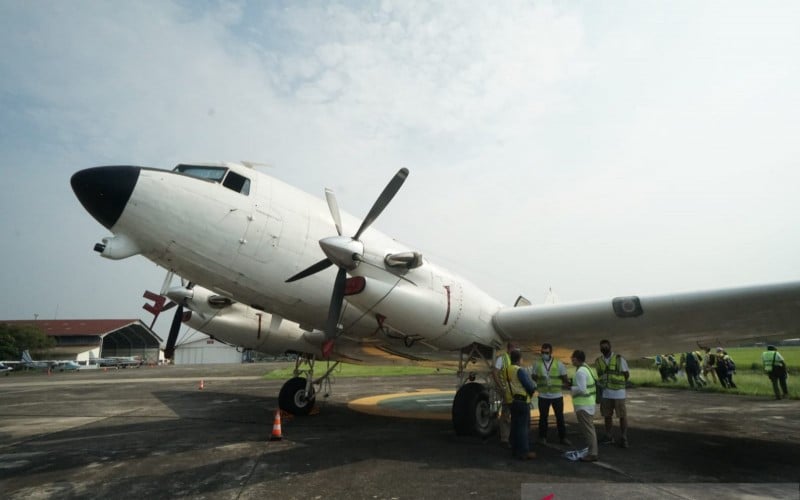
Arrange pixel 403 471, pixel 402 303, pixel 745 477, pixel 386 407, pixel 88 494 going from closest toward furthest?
pixel 88 494 < pixel 745 477 < pixel 403 471 < pixel 402 303 < pixel 386 407

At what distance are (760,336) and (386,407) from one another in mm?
10923

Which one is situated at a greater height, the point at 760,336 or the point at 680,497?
the point at 760,336

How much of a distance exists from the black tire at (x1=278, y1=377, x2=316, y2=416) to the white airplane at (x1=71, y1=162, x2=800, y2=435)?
11.6 feet

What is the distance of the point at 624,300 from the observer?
8844mm

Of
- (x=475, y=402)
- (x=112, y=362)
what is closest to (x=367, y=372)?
(x=475, y=402)

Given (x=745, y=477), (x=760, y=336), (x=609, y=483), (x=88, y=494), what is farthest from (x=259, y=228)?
(x=760, y=336)

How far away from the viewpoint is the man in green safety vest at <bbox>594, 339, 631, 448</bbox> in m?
8.75

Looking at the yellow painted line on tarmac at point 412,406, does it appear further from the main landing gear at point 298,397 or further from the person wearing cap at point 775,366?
the person wearing cap at point 775,366

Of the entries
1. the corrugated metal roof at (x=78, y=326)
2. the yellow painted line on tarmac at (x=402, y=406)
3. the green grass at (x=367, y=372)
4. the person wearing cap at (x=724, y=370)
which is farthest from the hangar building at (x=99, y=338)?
the person wearing cap at (x=724, y=370)

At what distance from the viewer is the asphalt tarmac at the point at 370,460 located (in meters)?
5.88

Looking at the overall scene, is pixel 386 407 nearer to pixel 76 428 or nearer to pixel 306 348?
pixel 306 348

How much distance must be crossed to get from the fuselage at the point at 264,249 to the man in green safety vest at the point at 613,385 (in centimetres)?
243

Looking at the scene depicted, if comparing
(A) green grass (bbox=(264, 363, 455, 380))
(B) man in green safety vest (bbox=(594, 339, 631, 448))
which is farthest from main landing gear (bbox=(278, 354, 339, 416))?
(A) green grass (bbox=(264, 363, 455, 380))

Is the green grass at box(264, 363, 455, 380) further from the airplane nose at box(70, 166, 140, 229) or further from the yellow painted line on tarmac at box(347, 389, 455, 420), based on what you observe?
the airplane nose at box(70, 166, 140, 229)
